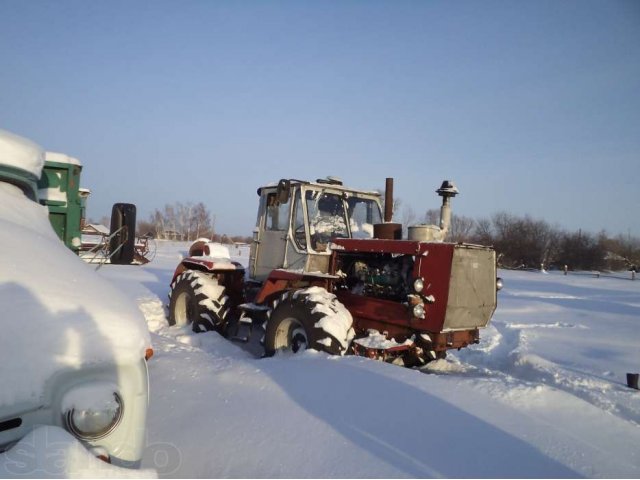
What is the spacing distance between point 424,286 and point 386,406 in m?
2.03

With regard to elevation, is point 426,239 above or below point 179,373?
above

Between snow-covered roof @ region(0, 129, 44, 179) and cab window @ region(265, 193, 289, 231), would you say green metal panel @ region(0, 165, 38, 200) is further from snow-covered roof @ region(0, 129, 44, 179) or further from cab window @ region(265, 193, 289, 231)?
cab window @ region(265, 193, 289, 231)

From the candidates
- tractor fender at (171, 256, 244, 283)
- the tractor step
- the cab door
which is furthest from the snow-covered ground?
tractor fender at (171, 256, 244, 283)

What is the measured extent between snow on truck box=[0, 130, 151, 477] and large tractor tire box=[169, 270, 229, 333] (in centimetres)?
479

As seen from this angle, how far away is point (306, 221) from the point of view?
601 centimetres

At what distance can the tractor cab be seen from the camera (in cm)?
593

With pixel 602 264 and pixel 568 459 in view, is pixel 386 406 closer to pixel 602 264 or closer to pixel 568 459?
pixel 568 459

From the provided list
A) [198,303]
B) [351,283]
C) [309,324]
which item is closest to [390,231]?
[351,283]

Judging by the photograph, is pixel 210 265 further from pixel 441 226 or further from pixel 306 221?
pixel 441 226

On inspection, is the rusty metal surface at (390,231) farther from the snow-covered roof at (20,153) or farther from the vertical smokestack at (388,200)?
the snow-covered roof at (20,153)

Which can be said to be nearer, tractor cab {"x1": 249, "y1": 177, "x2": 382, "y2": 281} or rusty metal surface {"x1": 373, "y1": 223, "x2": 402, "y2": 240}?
rusty metal surface {"x1": 373, "y1": 223, "x2": 402, "y2": 240}

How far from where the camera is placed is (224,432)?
8.77ft

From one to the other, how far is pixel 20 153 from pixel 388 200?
179 inches

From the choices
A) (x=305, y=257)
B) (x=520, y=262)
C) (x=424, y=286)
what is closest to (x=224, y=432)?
(x=424, y=286)
